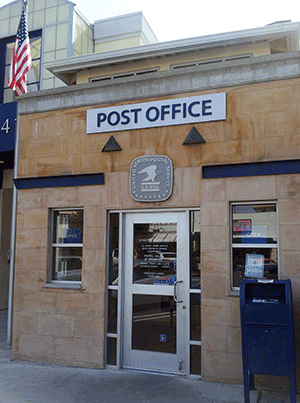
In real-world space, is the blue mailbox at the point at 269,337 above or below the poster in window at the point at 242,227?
below

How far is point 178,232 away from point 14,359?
3639mm

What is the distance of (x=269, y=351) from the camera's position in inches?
183

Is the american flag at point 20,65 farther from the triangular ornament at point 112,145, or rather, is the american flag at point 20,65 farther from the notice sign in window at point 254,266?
the notice sign in window at point 254,266

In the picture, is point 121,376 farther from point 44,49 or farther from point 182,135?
point 44,49

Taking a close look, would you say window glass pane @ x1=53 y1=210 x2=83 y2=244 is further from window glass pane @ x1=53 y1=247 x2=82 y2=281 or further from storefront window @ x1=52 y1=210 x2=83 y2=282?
window glass pane @ x1=53 y1=247 x2=82 y2=281

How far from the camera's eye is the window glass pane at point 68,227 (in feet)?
22.3

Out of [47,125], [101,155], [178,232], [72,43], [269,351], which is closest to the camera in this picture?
[269,351]

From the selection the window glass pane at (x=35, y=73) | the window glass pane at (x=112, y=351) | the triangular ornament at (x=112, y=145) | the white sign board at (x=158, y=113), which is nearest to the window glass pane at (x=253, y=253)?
the white sign board at (x=158, y=113)

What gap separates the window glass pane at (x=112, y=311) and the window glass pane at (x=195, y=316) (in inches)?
49.3

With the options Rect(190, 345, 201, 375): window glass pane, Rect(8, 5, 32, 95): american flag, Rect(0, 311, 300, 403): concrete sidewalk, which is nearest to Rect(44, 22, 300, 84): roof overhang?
Rect(8, 5, 32, 95): american flag

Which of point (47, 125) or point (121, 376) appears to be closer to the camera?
point (121, 376)

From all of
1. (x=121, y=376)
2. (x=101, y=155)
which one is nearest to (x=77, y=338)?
(x=121, y=376)

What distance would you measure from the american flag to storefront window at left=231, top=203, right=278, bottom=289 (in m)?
5.14

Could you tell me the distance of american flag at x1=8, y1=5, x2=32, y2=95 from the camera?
26.6 feet
